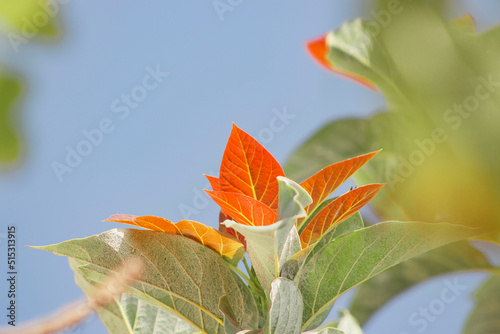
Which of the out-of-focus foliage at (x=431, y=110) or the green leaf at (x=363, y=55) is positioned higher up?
the green leaf at (x=363, y=55)

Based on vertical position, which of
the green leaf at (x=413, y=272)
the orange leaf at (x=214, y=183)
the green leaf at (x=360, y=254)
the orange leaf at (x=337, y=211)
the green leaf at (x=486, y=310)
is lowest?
the green leaf at (x=486, y=310)

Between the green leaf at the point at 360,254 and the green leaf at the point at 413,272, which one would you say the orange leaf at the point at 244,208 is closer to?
the green leaf at the point at 360,254

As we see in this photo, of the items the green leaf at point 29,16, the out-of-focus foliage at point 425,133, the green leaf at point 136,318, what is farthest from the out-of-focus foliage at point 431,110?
the green leaf at point 29,16

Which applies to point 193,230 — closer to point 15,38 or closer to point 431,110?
point 431,110

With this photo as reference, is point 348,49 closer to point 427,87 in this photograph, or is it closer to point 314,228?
point 427,87

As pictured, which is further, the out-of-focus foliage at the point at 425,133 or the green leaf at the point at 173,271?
the out-of-focus foliage at the point at 425,133

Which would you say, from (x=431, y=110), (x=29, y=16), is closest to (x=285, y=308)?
(x=431, y=110)

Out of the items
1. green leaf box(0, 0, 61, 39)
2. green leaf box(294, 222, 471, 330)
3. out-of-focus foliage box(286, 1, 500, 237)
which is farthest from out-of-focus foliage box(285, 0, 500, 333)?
green leaf box(0, 0, 61, 39)

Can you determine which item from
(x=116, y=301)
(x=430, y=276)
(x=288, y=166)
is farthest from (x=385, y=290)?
(x=116, y=301)
